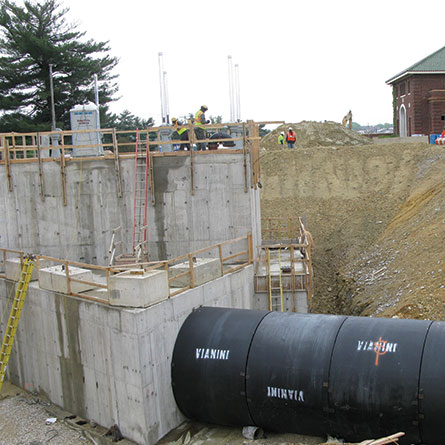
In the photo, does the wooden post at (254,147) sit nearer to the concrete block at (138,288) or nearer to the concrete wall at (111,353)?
the concrete wall at (111,353)

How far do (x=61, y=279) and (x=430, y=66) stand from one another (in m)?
41.4

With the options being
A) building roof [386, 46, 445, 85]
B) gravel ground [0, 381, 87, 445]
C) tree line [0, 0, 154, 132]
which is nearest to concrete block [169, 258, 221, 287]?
gravel ground [0, 381, 87, 445]

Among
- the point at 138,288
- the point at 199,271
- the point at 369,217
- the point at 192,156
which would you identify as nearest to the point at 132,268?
the point at 199,271

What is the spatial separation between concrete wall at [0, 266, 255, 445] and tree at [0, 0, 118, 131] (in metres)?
22.1

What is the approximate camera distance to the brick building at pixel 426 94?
44.4m

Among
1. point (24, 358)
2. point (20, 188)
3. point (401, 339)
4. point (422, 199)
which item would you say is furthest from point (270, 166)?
point (401, 339)

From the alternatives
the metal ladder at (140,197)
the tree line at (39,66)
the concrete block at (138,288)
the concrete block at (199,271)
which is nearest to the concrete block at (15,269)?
the metal ladder at (140,197)

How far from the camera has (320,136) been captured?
128 feet

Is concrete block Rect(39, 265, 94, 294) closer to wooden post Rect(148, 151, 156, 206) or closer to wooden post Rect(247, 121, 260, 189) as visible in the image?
wooden post Rect(148, 151, 156, 206)

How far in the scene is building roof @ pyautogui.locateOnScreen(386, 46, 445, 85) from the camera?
44688mm

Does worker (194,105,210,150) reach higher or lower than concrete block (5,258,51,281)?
higher

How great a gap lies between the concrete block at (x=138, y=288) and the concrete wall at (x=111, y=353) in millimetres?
194

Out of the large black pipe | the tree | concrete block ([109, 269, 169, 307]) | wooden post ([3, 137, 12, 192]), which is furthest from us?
the tree

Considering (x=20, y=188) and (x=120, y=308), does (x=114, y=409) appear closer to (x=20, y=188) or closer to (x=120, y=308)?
(x=120, y=308)
